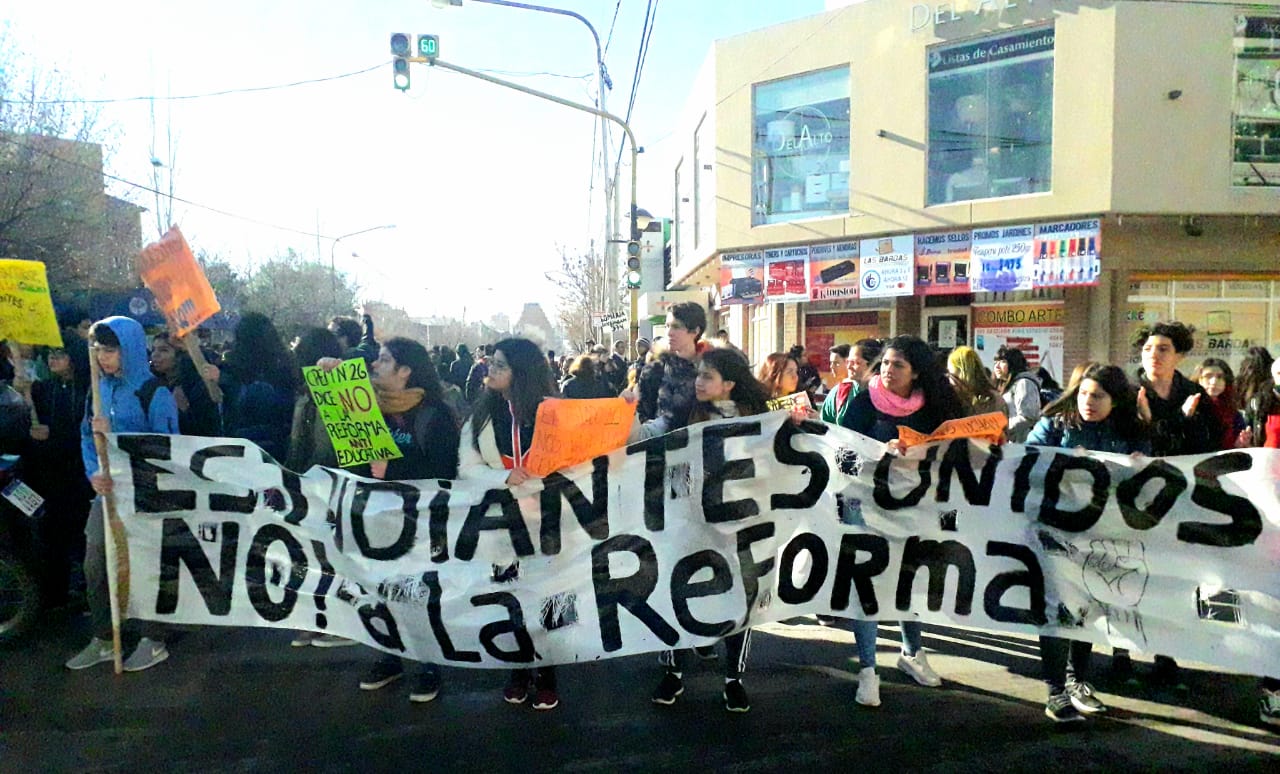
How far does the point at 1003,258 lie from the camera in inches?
534

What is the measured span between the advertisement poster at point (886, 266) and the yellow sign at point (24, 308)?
12.7m

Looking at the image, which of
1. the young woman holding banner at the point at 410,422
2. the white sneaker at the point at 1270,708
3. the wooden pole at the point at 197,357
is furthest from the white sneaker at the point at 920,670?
the wooden pole at the point at 197,357

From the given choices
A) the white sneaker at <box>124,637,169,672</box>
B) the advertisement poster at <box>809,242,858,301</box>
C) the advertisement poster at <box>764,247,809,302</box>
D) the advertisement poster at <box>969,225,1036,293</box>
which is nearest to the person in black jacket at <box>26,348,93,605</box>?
the white sneaker at <box>124,637,169,672</box>

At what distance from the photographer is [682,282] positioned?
78.3 ft

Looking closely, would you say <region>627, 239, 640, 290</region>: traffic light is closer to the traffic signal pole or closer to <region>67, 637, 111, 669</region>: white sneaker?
the traffic signal pole

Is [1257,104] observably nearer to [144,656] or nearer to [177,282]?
[177,282]

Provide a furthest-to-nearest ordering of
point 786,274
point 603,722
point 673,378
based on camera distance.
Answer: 1. point 786,274
2. point 673,378
3. point 603,722

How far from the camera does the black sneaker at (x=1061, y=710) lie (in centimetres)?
383

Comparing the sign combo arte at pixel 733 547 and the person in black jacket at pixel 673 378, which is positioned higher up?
the person in black jacket at pixel 673 378

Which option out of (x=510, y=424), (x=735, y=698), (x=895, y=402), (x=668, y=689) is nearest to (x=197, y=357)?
(x=510, y=424)

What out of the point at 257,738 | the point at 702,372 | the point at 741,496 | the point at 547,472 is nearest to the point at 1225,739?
the point at 741,496

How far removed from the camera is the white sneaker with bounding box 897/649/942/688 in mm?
4348

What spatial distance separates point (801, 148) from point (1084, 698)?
42.8ft

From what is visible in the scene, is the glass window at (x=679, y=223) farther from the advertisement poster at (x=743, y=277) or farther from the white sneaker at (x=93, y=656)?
the white sneaker at (x=93, y=656)
